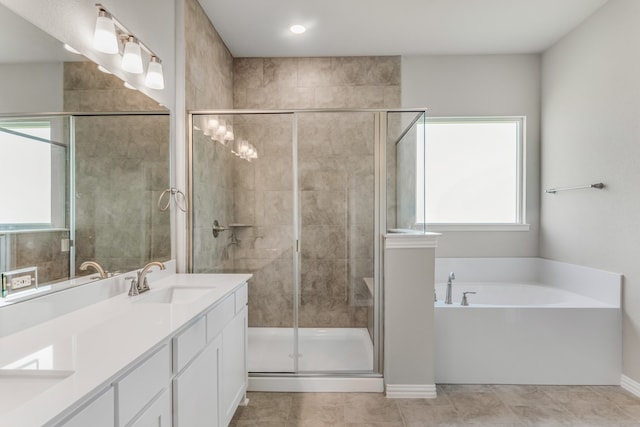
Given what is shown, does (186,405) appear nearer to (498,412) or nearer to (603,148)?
(498,412)

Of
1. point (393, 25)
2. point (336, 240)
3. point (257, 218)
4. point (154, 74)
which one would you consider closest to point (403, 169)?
point (336, 240)

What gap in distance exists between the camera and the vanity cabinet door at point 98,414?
78 cm

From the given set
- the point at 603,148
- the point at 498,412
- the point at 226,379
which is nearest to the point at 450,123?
the point at 603,148

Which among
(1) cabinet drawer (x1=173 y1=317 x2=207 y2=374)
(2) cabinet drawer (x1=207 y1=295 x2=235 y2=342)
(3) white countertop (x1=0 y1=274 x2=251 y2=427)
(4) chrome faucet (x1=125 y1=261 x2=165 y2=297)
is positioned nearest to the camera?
(3) white countertop (x1=0 y1=274 x2=251 y2=427)

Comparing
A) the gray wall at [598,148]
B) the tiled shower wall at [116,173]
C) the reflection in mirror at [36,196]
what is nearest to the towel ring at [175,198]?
the tiled shower wall at [116,173]

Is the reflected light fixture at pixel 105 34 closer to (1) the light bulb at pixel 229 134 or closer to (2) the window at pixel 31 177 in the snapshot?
(2) the window at pixel 31 177

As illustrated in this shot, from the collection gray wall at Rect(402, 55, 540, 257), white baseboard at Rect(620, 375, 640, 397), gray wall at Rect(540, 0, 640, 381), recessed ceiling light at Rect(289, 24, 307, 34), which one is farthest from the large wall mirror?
white baseboard at Rect(620, 375, 640, 397)

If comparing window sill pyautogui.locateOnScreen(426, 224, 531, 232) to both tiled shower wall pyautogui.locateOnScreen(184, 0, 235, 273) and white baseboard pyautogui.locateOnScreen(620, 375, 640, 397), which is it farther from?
tiled shower wall pyautogui.locateOnScreen(184, 0, 235, 273)

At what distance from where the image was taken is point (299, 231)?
2809 millimetres

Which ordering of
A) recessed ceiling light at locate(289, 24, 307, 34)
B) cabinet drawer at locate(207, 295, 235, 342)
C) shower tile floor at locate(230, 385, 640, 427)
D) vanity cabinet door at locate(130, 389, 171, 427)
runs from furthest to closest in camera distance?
1. recessed ceiling light at locate(289, 24, 307, 34)
2. shower tile floor at locate(230, 385, 640, 427)
3. cabinet drawer at locate(207, 295, 235, 342)
4. vanity cabinet door at locate(130, 389, 171, 427)

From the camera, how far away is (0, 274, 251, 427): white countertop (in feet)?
2.45

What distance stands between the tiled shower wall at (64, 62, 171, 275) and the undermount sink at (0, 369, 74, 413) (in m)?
0.76

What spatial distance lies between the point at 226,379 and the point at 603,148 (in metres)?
3.13

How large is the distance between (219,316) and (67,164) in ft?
3.04
